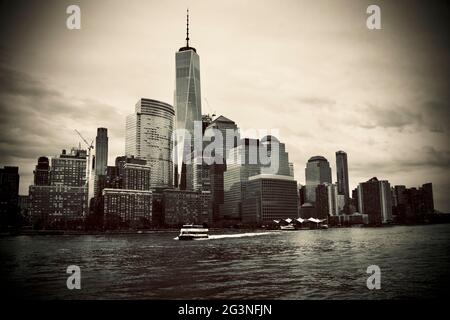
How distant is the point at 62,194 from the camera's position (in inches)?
6014

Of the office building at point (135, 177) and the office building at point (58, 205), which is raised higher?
the office building at point (135, 177)

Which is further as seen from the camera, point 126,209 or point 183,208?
point 183,208

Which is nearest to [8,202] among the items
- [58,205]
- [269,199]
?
[58,205]

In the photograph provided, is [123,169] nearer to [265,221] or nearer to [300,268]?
[265,221]

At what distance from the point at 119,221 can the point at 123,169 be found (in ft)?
143

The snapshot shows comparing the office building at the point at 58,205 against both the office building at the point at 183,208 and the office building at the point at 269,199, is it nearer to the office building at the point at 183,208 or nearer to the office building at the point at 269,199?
the office building at the point at 183,208

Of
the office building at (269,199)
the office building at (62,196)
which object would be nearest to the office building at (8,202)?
the office building at (62,196)

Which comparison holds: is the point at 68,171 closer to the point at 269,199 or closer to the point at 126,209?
the point at 126,209

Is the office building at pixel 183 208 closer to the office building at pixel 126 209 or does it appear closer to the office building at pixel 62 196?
the office building at pixel 126 209

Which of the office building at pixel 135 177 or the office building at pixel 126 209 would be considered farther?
the office building at pixel 135 177

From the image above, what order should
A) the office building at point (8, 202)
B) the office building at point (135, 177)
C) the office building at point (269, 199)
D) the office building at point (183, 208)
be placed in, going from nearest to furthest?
the office building at point (8, 202), the office building at point (183, 208), the office building at point (269, 199), the office building at point (135, 177)

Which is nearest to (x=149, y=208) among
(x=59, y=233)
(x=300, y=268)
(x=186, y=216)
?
(x=186, y=216)

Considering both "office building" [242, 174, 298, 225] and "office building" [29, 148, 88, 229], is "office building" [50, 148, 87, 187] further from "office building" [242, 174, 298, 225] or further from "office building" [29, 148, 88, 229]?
"office building" [242, 174, 298, 225]

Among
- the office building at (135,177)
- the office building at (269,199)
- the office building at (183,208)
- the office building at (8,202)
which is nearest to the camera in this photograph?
the office building at (8,202)
